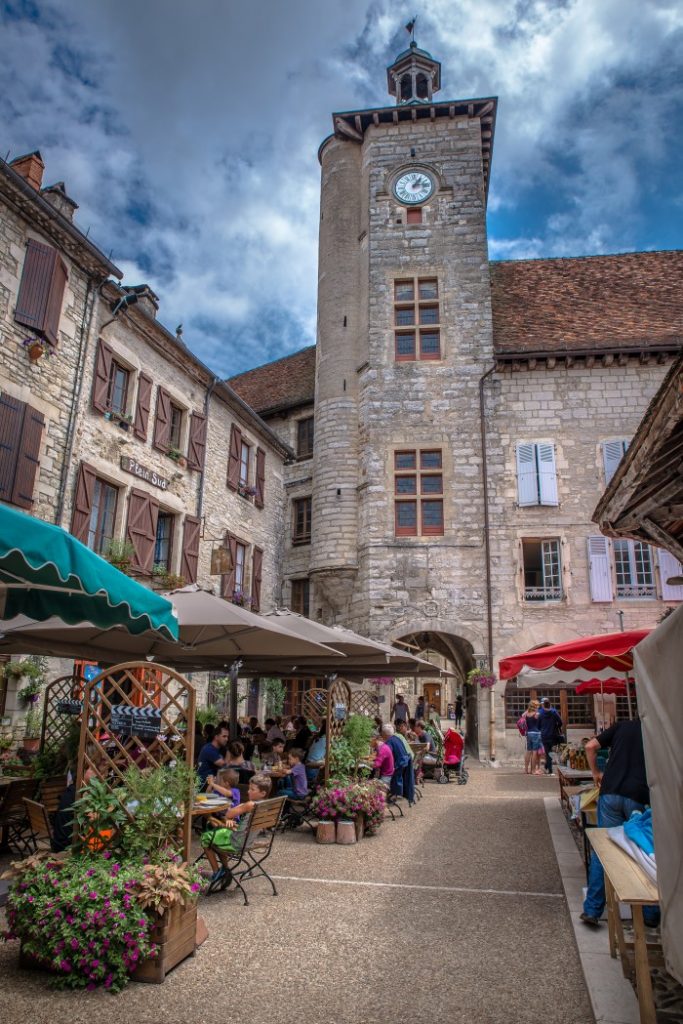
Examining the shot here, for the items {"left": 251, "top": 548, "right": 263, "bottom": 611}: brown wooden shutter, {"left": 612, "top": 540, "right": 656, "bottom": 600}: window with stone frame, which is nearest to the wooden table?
{"left": 612, "top": 540, "right": 656, "bottom": 600}: window with stone frame

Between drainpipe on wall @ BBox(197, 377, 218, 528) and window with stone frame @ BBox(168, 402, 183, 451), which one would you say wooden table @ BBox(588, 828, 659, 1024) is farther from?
window with stone frame @ BBox(168, 402, 183, 451)

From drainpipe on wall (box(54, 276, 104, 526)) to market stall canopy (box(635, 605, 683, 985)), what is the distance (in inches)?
412

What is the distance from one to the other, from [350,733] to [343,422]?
11152 millimetres

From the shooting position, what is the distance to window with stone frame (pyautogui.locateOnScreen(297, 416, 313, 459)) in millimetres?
21922

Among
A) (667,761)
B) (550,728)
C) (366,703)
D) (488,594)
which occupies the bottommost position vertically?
(550,728)

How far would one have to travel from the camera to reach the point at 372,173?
20203 mm

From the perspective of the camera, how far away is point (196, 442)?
16.0 m

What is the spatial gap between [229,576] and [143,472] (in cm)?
432

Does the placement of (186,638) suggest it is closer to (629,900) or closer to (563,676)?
(629,900)

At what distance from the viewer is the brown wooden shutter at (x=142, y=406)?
13.9m

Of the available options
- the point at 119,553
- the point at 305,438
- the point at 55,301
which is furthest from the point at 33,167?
the point at 305,438

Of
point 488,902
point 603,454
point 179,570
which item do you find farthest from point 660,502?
point 603,454

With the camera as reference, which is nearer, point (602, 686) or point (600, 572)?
point (602, 686)

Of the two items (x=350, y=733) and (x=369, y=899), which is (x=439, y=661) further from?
(x=369, y=899)
